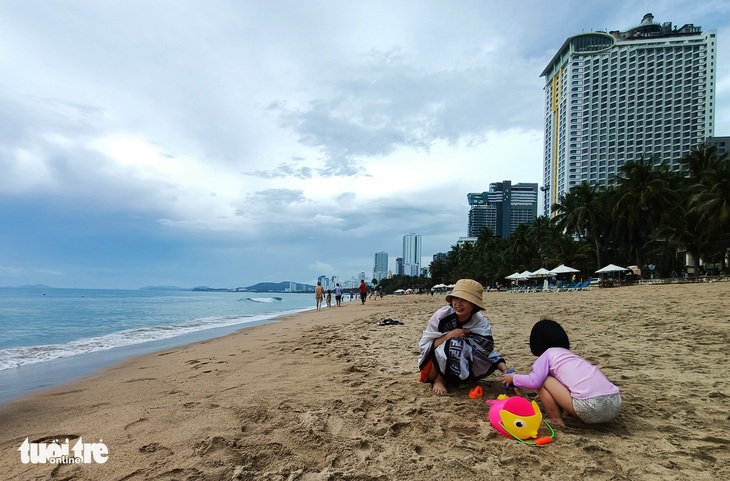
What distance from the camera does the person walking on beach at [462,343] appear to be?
3.66 metres

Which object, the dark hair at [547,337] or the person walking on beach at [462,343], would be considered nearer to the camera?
the dark hair at [547,337]

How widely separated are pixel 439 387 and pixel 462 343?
467mm

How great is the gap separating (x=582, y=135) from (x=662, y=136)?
770 inches

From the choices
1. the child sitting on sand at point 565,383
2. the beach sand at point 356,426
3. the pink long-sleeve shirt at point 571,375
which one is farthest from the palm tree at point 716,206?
the pink long-sleeve shirt at point 571,375

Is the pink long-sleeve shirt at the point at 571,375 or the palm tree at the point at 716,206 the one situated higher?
the palm tree at the point at 716,206

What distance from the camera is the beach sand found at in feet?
7.37

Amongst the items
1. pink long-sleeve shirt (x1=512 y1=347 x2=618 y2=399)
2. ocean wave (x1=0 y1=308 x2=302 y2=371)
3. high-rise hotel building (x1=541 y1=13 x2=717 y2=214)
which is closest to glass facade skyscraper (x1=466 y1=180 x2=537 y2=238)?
high-rise hotel building (x1=541 y1=13 x2=717 y2=214)

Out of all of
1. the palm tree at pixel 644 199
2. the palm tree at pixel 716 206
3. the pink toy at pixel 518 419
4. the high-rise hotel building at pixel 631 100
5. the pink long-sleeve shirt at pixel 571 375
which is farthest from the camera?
the high-rise hotel building at pixel 631 100

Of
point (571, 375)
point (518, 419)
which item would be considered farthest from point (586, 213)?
point (518, 419)

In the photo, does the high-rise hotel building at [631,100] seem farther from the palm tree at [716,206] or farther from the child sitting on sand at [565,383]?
the child sitting on sand at [565,383]

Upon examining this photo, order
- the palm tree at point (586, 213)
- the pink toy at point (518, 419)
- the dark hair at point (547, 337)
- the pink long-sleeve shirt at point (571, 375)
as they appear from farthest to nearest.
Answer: the palm tree at point (586, 213) < the dark hair at point (547, 337) < the pink long-sleeve shirt at point (571, 375) < the pink toy at point (518, 419)

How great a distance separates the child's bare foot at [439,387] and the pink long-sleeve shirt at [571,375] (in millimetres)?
754

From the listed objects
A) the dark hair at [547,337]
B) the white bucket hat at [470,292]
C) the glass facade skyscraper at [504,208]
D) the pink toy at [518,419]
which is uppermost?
the glass facade skyscraper at [504,208]

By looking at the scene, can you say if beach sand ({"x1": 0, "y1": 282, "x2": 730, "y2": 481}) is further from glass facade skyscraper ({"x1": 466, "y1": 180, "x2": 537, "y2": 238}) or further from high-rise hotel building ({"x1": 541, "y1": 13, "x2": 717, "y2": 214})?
glass facade skyscraper ({"x1": 466, "y1": 180, "x2": 537, "y2": 238})
